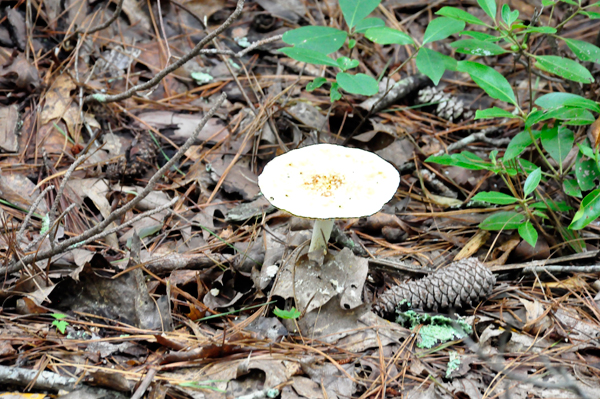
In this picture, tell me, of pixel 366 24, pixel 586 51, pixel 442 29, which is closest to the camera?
pixel 586 51

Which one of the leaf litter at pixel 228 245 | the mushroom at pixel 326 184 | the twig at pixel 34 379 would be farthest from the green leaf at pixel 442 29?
the twig at pixel 34 379

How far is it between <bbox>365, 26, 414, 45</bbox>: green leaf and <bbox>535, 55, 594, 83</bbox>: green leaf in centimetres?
81

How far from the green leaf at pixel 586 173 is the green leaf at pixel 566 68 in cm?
47

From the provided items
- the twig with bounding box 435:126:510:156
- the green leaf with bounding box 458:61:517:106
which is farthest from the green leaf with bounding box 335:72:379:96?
the twig with bounding box 435:126:510:156

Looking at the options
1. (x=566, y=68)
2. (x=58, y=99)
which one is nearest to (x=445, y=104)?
(x=566, y=68)

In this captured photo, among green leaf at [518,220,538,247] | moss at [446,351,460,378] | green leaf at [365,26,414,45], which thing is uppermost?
green leaf at [365,26,414,45]

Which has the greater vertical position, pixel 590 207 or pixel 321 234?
pixel 590 207

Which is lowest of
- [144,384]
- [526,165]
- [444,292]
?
[444,292]

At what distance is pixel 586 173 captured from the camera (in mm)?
2781

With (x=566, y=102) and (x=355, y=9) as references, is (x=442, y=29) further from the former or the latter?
(x=566, y=102)

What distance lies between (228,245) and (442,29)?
77.9 inches

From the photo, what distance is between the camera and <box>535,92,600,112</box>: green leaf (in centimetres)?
263

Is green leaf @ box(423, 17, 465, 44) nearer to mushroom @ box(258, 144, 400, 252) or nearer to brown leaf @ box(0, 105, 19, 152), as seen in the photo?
mushroom @ box(258, 144, 400, 252)

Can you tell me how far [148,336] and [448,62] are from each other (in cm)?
253
